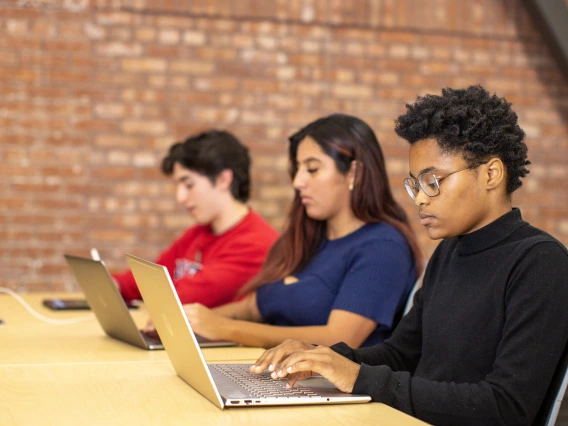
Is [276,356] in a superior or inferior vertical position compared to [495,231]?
inferior

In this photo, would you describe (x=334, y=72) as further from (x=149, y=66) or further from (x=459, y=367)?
(x=459, y=367)

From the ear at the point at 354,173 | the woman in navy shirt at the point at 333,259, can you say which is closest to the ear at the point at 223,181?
the woman in navy shirt at the point at 333,259

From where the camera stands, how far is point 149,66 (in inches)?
170

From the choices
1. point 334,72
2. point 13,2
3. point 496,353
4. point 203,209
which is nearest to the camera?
point 496,353

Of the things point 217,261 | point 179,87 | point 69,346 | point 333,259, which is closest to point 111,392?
point 69,346

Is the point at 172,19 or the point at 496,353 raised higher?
the point at 172,19

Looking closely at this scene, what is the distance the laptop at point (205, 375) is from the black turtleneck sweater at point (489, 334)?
0.12 metres

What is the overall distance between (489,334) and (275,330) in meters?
0.86

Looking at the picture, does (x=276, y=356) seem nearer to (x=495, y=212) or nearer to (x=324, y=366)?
(x=324, y=366)

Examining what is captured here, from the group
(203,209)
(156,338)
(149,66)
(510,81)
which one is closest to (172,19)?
(149,66)

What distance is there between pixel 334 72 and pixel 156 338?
7.91 feet

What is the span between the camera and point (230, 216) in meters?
3.47

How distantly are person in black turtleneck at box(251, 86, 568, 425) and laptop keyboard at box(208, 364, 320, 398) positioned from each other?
0.10 ft

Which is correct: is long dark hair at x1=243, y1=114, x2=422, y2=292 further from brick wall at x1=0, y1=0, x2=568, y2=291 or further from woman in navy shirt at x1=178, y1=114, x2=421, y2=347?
brick wall at x1=0, y1=0, x2=568, y2=291
